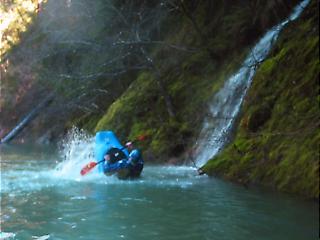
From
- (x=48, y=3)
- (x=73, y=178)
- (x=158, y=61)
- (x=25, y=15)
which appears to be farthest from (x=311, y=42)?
(x=25, y=15)

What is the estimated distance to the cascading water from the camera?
12.5 metres

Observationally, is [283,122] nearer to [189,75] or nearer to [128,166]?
[128,166]

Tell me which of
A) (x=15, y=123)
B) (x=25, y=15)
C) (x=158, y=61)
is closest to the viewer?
(x=158, y=61)

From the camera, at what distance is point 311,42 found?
10.1 meters

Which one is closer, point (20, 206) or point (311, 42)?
point (20, 206)

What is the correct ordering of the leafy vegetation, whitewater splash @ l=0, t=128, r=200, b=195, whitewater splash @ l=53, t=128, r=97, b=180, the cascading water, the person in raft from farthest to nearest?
whitewater splash @ l=53, t=128, r=97, b=180 < the cascading water < the person in raft < whitewater splash @ l=0, t=128, r=200, b=195 < the leafy vegetation

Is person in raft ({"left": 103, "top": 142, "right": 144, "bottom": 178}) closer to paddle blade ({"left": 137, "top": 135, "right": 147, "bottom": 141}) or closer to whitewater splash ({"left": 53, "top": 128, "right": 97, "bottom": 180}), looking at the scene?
whitewater splash ({"left": 53, "top": 128, "right": 97, "bottom": 180})

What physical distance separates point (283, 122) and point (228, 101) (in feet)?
11.7

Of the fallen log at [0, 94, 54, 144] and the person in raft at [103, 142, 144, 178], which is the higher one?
the fallen log at [0, 94, 54, 144]

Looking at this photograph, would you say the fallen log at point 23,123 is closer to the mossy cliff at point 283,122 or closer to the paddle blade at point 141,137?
the paddle blade at point 141,137

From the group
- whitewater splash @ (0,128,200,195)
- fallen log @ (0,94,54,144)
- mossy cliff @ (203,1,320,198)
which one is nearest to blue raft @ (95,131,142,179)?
whitewater splash @ (0,128,200,195)

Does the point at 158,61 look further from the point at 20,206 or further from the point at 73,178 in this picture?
the point at 20,206

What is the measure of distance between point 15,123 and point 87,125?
12138mm

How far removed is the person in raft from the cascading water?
1.71 m
